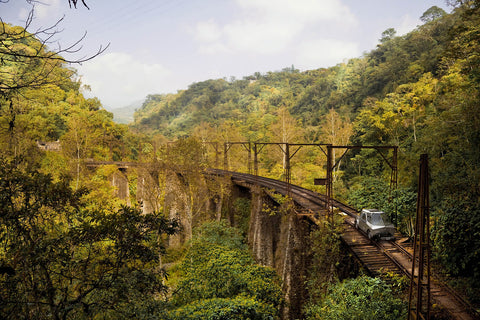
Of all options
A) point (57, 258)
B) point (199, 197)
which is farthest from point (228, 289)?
point (199, 197)

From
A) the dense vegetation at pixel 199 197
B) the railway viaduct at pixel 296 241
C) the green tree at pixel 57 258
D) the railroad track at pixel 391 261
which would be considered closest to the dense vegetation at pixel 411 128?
the dense vegetation at pixel 199 197

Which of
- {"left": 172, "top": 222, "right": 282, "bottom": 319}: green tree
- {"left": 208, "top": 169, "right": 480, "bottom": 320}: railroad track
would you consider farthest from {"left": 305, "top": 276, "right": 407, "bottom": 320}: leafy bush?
{"left": 172, "top": 222, "right": 282, "bottom": 319}: green tree

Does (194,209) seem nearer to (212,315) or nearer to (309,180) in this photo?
(309,180)

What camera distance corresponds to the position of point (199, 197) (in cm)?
2078

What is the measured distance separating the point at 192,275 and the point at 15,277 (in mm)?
7692

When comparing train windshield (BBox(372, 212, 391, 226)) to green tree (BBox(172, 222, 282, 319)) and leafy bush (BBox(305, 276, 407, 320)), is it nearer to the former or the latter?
leafy bush (BBox(305, 276, 407, 320))

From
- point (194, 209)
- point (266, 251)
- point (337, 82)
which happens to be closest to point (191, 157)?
point (194, 209)

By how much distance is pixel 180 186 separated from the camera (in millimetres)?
19047

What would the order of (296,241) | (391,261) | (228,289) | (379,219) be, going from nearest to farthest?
1. (391,261)
2. (228,289)
3. (379,219)
4. (296,241)

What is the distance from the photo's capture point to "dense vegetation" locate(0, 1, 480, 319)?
4.81m

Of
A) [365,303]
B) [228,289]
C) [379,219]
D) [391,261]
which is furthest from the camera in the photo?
[379,219]

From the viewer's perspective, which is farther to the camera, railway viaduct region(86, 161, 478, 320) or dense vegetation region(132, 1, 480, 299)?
dense vegetation region(132, 1, 480, 299)

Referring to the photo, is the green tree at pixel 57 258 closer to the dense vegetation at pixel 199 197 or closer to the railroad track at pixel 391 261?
the dense vegetation at pixel 199 197

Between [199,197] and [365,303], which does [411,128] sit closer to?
[199,197]
